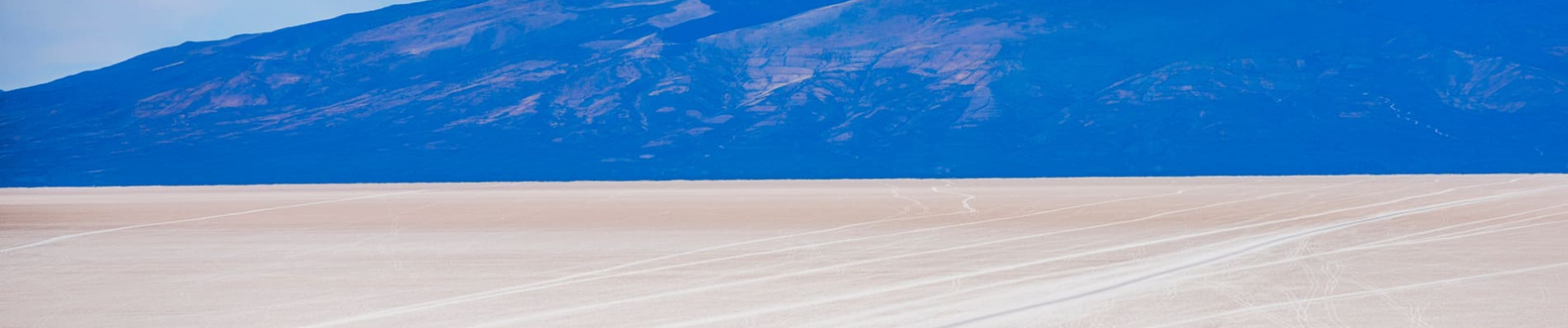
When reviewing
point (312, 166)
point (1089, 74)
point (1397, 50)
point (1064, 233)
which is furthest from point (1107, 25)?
point (1064, 233)

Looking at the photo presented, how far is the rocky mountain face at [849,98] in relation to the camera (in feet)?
204

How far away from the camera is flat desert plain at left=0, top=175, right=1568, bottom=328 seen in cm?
764

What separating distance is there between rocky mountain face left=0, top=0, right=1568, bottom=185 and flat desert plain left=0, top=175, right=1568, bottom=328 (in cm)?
4044

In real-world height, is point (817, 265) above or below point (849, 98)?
above

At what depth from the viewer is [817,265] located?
10.7m

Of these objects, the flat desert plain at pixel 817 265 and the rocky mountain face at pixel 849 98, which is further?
the rocky mountain face at pixel 849 98

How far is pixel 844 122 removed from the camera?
6438cm

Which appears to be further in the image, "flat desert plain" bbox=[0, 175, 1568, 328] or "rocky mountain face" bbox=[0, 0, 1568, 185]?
"rocky mountain face" bbox=[0, 0, 1568, 185]

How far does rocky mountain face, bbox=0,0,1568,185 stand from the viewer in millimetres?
62156

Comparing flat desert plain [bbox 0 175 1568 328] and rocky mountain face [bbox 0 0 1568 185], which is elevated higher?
flat desert plain [bbox 0 175 1568 328]

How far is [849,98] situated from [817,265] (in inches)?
2174

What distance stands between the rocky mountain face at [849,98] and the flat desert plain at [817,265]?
40.4 metres

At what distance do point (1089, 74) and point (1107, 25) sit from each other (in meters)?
4.74

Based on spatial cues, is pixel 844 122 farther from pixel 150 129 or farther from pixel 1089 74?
pixel 150 129
